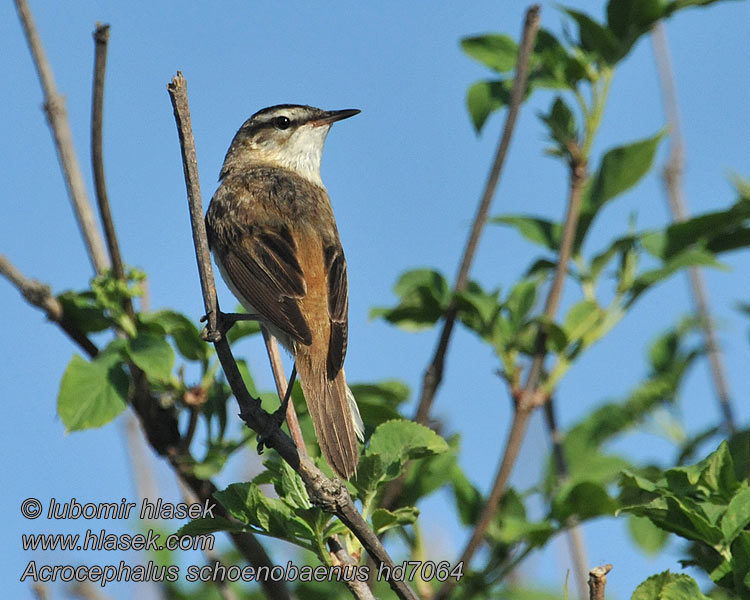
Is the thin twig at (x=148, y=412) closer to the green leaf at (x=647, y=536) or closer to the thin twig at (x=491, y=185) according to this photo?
the thin twig at (x=491, y=185)

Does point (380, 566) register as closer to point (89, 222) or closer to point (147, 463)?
point (89, 222)

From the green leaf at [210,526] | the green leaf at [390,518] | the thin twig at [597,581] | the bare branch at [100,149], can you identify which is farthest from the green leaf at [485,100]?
the thin twig at [597,581]

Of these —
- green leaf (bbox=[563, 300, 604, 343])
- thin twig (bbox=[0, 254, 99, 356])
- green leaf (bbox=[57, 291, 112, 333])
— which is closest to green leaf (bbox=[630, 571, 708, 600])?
green leaf (bbox=[563, 300, 604, 343])

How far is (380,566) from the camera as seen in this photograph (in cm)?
255

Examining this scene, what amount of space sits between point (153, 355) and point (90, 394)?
26 cm

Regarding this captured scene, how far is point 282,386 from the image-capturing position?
3.40 meters

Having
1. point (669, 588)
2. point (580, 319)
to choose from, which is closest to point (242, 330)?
point (580, 319)

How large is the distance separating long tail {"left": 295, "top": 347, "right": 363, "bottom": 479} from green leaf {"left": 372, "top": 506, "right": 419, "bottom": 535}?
147mm

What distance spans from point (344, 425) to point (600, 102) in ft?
6.88

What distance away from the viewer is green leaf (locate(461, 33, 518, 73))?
457cm

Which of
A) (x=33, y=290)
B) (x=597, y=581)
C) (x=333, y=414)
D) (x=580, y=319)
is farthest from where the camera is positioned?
(x=580, y=319)

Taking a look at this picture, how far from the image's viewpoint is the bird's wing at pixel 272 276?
3836mm

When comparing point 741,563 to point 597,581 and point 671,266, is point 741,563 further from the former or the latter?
point 671,266

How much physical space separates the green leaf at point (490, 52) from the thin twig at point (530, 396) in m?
0.59
